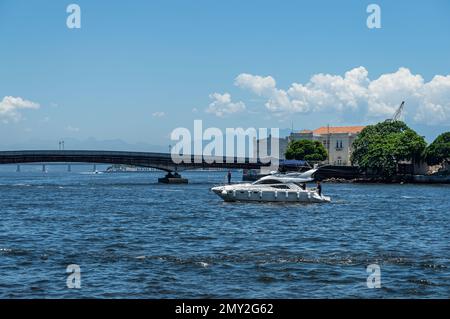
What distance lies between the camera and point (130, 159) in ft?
577

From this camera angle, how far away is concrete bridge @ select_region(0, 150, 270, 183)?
16650 centimetres

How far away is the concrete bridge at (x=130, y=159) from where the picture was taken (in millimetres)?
166500

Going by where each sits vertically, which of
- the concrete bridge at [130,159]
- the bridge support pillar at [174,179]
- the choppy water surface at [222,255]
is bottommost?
the bridge support pillar at [174,179]

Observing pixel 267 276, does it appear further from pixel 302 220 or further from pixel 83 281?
pixel 302 220

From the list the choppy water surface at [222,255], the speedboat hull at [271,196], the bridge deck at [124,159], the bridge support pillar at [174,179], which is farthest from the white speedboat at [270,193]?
the bridge support pillar at [174,179]

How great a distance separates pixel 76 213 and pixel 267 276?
42.0m

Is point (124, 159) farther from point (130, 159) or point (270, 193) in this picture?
point (270, 193)

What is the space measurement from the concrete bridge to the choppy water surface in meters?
104

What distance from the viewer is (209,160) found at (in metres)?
182

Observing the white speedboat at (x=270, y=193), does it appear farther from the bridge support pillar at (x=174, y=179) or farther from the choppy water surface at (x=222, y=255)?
the bridge support pillar at (x=174, y=179)

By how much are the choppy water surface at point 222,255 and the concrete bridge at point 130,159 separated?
4086 inches

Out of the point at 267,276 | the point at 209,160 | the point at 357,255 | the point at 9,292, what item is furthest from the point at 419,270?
the point at 209,160
